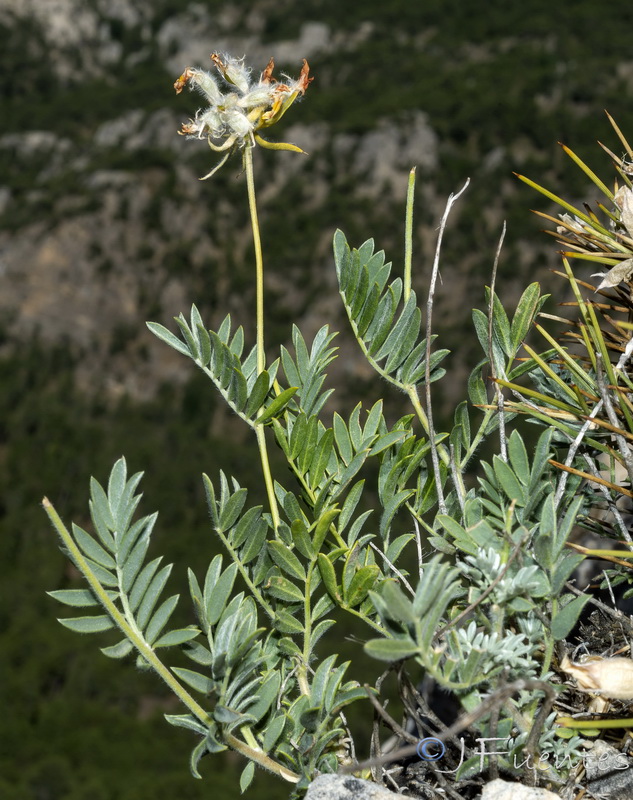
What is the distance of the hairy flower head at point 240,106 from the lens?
0.62 m

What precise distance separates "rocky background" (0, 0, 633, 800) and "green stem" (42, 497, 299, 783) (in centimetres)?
2018

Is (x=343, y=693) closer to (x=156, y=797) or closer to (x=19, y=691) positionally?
(x=156, y=797)

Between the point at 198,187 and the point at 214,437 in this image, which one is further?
the point at 198,187

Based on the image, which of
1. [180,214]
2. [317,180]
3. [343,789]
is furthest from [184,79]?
[180,214]

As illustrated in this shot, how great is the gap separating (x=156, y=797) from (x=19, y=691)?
5.31 m

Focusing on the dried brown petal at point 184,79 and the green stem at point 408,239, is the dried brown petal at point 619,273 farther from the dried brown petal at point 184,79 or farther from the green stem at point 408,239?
the dried brown petal at point 184,79

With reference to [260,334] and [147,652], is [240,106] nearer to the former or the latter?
[260,334]

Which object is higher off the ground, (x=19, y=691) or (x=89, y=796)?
(x=19, y=691)

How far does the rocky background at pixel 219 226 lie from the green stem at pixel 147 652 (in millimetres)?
20177

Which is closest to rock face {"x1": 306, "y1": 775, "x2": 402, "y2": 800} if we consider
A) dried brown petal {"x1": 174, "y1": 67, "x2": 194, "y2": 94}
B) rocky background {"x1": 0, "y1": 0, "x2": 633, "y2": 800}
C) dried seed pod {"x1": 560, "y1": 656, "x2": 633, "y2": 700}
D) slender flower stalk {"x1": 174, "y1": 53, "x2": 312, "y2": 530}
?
dried seed pod {"x1": 560, "y1": 656, "x2": 633, "y2": 700}

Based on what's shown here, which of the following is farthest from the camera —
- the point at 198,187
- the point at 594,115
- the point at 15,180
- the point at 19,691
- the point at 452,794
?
the point at 15,180

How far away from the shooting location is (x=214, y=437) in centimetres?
2628

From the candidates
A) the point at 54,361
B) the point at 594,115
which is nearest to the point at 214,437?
the point at 54,361

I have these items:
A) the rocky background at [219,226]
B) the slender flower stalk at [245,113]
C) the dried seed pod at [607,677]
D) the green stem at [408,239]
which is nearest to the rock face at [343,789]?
the dried seed pod at [607,677]
